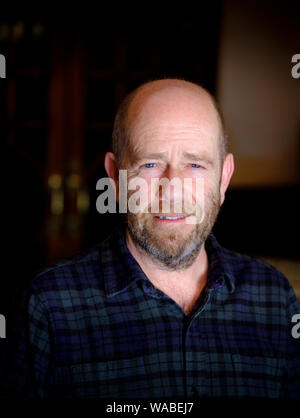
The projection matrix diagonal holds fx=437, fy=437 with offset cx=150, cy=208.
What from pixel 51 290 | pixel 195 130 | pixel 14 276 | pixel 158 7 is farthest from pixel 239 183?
pixel 51 290

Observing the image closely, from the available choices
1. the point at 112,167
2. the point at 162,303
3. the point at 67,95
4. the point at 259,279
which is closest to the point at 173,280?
the point at 162,303

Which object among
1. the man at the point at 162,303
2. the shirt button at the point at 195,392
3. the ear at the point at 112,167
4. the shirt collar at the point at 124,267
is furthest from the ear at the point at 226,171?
the shirt button at the point at 195,392

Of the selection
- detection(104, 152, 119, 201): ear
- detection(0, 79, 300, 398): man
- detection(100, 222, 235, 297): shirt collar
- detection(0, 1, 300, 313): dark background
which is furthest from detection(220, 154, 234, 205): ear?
detection(0, 1, 300, 313): dark background

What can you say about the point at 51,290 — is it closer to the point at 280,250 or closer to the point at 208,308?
the point at 208,308

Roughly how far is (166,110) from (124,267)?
0.37 meters

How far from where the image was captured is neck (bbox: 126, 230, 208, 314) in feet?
3.39

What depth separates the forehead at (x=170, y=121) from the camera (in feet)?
3.24

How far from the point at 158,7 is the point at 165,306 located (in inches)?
94.2

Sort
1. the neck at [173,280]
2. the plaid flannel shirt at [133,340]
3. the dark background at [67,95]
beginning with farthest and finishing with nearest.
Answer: the dark background at [67,95] → the neck at [173,280] → the plaid flannel shirt at [133,340]

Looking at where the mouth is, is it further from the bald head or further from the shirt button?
the shirt button

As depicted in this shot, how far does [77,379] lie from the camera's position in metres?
0.92

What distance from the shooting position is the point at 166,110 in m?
1.00

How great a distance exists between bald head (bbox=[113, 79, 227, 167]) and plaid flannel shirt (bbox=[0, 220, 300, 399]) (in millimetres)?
279

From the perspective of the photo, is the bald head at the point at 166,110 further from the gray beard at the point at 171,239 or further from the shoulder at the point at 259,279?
the shoulder at the point at 259,279
